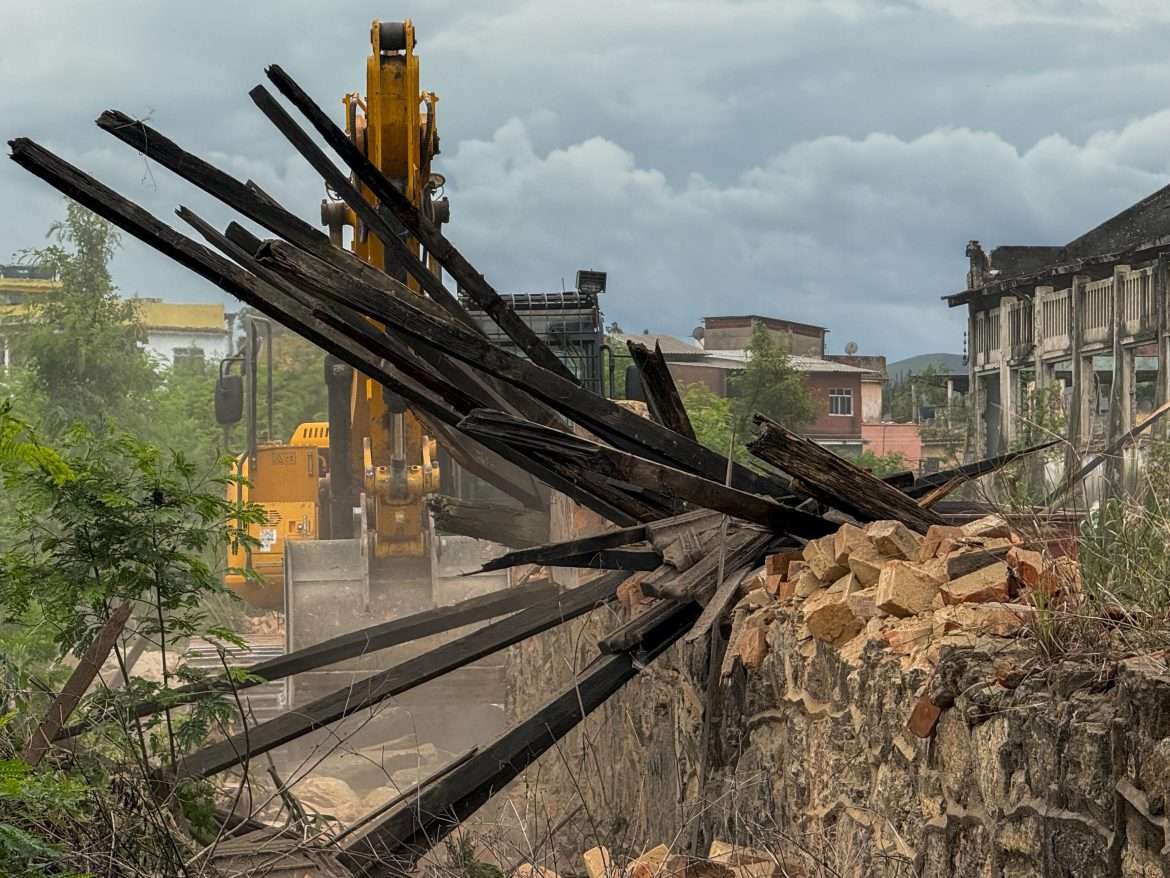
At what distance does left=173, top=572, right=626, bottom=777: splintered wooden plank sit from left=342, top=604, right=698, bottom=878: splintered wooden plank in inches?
34.9

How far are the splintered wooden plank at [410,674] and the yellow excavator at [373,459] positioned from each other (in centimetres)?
305

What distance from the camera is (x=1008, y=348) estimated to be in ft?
129

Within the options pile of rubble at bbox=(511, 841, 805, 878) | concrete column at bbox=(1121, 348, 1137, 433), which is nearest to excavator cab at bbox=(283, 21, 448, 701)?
pile of rubble at bbox=(511, 841, 805, 878)

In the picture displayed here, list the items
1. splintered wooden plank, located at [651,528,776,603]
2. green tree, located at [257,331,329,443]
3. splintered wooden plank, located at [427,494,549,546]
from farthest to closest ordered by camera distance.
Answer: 1. green tree, located at [257,331,329,443]
2. splintered wooden plank, located at [427,494,549,546]
3. splintered wooden plank, located at [651,528,776,603]

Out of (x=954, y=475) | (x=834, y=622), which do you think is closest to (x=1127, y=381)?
(x=954, y=475)

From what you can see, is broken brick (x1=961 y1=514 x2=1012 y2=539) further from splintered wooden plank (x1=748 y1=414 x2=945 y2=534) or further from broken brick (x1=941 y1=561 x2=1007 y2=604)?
splintered wooden plank (x1=748 y1=414 x2=945 y2=534)

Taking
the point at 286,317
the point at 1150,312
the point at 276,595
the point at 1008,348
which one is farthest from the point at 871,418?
the point at 286,317

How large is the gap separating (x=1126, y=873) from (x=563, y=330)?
14.2 m

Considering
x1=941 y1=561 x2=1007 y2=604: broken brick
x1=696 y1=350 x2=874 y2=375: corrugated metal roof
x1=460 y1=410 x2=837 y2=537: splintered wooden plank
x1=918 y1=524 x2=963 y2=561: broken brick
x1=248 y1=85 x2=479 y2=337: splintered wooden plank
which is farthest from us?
x1=696 y1=350 x2=874 y2=375: corrugated metal roof

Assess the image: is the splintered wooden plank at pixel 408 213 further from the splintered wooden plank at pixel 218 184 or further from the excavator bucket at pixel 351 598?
the excavator bucket at pixel 351 598

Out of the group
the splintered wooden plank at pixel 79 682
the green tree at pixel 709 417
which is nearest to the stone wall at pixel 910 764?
the splintered wooden plank at pixel 79 682

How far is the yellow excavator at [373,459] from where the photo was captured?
48.4ft

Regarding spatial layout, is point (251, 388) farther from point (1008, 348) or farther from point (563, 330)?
point (1008, 348)

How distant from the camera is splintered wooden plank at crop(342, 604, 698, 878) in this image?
7.03 meters
